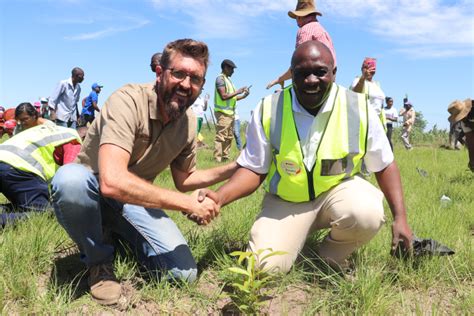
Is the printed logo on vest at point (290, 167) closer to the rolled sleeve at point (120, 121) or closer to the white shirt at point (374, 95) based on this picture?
the rolled sleeve at point (120, 121)

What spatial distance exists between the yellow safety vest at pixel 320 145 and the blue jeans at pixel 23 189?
6.76ft

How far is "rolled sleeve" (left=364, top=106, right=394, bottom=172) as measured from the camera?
2457 millimetres

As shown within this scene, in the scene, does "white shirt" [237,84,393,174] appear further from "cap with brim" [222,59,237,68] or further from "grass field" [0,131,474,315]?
"cap with brim" [222,59,237,68]

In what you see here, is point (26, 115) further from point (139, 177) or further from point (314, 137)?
point (314, 137)

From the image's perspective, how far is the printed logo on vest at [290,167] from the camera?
2.50m

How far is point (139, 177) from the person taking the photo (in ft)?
8.22

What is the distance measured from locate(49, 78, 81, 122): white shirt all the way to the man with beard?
649cm

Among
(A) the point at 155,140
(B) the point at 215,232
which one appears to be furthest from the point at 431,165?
(A) the point at 155,140

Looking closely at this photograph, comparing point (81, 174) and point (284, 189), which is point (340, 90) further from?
point (81, 174)

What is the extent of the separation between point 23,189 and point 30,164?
0.21 meters

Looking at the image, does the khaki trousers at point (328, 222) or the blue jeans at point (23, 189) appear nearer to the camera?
the khaki trousers at point (328, 222)

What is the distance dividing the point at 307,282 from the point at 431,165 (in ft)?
20.7

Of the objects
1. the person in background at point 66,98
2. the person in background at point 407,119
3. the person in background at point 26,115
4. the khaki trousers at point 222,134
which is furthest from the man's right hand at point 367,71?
the person in background at point 407,119

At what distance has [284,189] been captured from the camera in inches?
104
